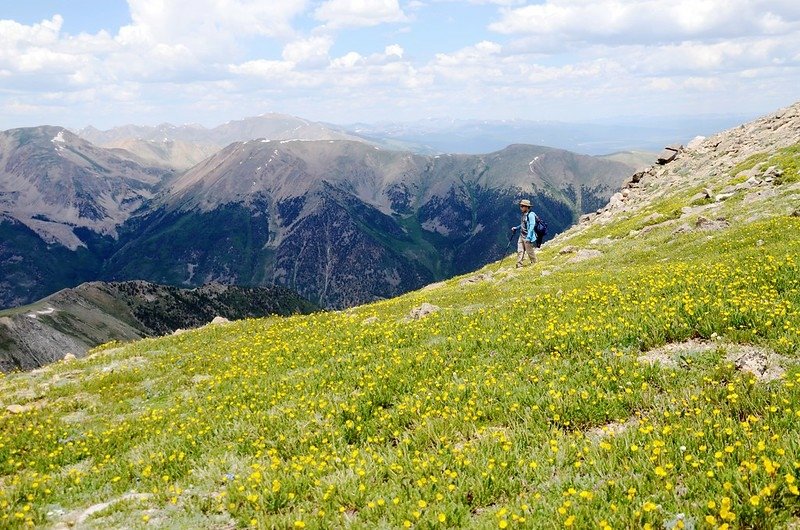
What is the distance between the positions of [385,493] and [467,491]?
1.25m

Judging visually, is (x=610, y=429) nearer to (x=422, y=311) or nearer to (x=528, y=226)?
(x=422, y=311)

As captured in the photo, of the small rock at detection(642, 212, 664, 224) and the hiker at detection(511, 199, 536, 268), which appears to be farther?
the small rock at detection(642, 212, 664, 224)

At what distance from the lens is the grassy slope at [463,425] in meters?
6.99

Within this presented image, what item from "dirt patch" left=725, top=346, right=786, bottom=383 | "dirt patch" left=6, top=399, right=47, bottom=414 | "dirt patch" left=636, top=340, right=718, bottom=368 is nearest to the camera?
"dirt patch" left=725, top=346, right=786, bottom=383

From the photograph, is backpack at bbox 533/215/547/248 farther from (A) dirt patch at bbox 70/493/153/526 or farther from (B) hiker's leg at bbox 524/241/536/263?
(A) dirt patch at bbox 70/493/153/526

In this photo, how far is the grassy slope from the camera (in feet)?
22.9

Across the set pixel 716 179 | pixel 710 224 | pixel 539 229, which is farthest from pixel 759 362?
pixel 716 179

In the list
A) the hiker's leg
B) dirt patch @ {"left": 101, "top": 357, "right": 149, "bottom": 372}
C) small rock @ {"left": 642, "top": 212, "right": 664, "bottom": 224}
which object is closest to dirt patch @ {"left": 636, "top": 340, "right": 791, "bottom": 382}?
dirt patch @ {"left": 101, "top": 357, "right": 149, "bottom": 372}

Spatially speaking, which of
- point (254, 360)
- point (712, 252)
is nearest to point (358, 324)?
point (254, 360)

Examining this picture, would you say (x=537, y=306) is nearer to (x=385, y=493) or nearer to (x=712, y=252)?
(x=385, y=493)

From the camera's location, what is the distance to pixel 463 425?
386 inches

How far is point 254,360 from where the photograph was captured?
17.5 m

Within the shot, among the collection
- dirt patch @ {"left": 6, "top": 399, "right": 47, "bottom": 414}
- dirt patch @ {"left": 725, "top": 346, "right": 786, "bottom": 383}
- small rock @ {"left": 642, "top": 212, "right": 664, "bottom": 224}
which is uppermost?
small rock @ {"left": 642, "top": 212, "right": 664, "bottom": 224}

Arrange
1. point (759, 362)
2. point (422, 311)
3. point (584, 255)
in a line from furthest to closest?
point (584, 255) < point (422, 311) < point (759, 362)
